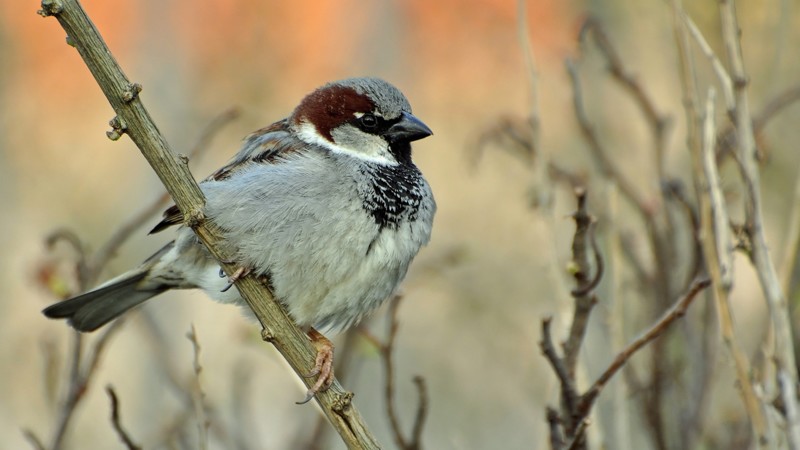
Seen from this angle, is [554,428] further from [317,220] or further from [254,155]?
[254,155]

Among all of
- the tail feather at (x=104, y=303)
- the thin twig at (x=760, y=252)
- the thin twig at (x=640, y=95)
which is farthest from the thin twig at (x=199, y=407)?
the thin twig at (x=640, y=95)

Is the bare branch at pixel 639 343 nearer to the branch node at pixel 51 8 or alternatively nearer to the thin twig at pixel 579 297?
the thin twig at pixel 579 297

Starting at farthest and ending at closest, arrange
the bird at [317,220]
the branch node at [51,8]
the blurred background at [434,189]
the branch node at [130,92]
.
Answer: the blurred background at [434,189]
the bird at [317,220]
the branch node at [130,92]
the branch node at [51,8]

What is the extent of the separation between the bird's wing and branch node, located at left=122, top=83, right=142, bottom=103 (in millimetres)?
951

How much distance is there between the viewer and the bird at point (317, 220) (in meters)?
2.52

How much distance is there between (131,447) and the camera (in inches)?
77.7

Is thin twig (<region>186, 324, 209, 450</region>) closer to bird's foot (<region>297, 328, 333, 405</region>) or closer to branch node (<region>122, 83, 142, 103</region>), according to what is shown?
bird's foot (<region>297, 328, 333, 405</region>)

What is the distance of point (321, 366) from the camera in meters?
2.34

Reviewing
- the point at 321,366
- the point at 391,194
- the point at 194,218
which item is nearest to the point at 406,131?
the point at 391,194

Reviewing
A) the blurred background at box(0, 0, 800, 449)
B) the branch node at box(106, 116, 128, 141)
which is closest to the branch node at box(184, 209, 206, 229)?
the branch node at box(106, 116, 128, 141)

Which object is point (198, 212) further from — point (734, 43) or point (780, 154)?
point (780, 154)

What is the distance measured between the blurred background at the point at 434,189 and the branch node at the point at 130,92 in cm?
91

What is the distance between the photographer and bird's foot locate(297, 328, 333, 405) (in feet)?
7.11

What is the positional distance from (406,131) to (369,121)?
4.8 inches
